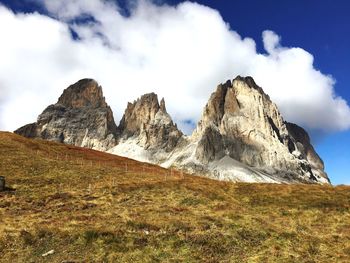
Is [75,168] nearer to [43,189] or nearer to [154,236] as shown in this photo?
[43,189]

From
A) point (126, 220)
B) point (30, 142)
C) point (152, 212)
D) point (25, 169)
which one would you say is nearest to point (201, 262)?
point (126, 220)

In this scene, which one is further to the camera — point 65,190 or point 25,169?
point 25,169

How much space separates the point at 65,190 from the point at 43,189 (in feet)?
8.28

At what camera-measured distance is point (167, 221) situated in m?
31.3

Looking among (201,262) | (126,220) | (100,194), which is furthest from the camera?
(100,194)

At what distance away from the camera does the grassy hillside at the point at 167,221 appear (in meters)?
25.3

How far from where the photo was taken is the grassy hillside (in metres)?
25.3

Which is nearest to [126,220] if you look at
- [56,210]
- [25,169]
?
[56,210]

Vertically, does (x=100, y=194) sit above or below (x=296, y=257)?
above

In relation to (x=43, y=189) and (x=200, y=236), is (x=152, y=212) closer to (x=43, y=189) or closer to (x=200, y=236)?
(x=200, y=236)

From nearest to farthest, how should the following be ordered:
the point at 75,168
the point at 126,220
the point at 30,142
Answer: the point at 126,220 < the point at 75,168 < the point at 30,142

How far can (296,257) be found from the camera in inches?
979

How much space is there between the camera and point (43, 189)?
1821 inches

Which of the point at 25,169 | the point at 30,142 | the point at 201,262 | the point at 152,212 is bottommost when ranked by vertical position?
the point at 201,262
